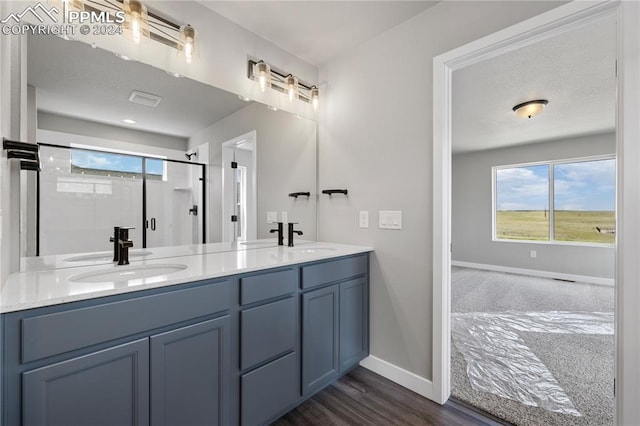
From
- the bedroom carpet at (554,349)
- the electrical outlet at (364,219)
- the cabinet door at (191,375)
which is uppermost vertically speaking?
the electrical outlet at (364,219)

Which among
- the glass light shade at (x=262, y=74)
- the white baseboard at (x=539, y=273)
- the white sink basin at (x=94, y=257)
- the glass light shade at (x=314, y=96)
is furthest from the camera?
the white baseboard at (x=539, y=273)

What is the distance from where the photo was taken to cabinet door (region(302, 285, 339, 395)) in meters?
1.68

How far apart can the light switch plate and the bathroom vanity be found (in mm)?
455

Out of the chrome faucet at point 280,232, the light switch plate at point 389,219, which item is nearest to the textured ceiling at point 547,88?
the light switch plate at point 389,219

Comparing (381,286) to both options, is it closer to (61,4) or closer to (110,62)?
(110,62)

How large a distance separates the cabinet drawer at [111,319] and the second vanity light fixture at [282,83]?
1595mm

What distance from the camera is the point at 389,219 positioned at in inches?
81.2

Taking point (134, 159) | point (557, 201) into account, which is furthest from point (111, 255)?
point (557, 201)

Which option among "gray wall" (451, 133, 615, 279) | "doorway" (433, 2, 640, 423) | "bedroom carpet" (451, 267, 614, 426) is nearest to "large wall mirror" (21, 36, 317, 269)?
"doorway" (433, 2, 640, 423)

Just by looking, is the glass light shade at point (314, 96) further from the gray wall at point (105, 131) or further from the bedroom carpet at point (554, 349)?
the bedroom carpet at point (554, 349)

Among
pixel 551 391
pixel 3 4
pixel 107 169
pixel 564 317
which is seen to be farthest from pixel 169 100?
pixel 564 317

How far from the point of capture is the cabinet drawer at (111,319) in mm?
865

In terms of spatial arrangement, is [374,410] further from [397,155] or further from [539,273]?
[539,273]

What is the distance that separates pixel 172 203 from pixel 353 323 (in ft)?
4.96
